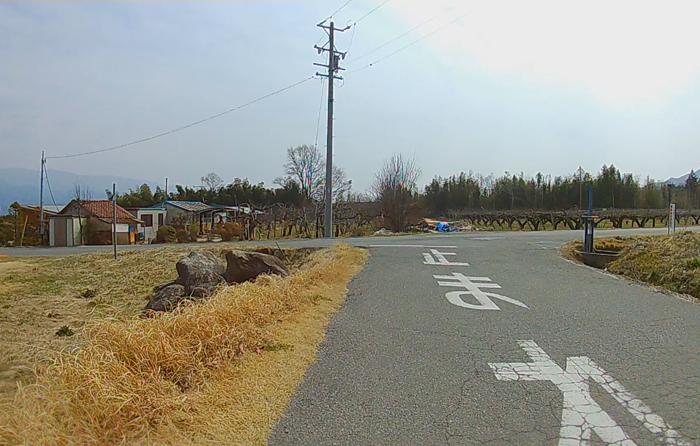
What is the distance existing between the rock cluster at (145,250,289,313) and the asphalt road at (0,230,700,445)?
4997mm

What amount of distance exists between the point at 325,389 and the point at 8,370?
526cm

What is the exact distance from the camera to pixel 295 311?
7.26 m

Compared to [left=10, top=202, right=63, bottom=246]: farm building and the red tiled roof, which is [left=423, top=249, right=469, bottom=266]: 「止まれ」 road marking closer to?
the red tiled roof

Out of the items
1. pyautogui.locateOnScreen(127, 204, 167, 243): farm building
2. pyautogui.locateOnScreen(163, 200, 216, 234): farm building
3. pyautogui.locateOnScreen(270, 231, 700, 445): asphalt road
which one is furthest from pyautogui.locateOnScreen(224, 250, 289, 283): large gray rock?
pyautogui.locateOnScreen(127, 204, 167, 243): farm building

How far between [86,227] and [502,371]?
34989 mm

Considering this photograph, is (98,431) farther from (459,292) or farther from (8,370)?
(459,292)

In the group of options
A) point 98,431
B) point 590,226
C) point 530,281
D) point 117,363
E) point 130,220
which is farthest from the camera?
point 130,220

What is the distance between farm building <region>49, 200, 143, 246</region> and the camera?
112 ft

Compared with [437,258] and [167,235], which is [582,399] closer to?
[437,258]

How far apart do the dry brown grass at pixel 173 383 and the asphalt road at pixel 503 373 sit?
27 centimetres

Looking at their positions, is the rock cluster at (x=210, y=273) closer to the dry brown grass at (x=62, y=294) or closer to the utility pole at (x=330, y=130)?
the dry brown grass at (x=62, y=294)

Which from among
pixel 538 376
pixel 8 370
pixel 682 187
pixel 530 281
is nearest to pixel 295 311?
pixel 538 376

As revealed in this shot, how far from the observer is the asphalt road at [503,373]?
365 centimetres

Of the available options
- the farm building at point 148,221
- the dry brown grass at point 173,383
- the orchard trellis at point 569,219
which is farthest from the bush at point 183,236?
the dry brown grass at point 173,383
